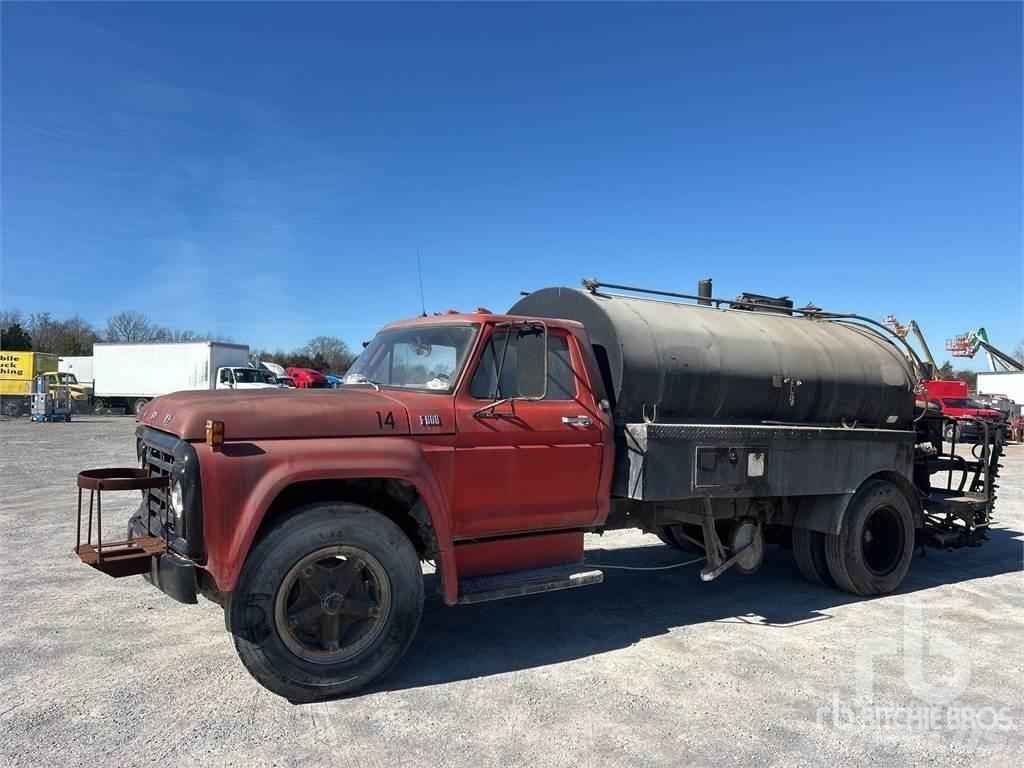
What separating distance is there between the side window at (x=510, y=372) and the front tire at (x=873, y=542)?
3.10m

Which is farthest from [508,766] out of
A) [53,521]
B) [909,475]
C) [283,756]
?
[53,521]

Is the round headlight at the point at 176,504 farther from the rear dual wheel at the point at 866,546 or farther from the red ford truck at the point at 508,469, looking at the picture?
the rear dual wheel at the point at 866,546

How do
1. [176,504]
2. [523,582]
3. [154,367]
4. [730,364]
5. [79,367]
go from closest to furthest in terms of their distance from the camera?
[176,504] < [523,582] < [730,364] < [154,367] < [79,367]

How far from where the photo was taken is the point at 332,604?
4082 mm

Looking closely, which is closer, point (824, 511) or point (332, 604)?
point (332, 604)

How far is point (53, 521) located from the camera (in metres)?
8.72

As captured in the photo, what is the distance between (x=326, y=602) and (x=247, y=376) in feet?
96.5

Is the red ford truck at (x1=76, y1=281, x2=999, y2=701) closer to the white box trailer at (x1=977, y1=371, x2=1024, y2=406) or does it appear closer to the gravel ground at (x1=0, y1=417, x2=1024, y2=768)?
the gravel ground at (x1=0, y1=417, x2=1024, y2=768)

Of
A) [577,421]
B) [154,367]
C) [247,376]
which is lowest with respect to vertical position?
[577,421]

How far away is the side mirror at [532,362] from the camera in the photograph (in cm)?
486

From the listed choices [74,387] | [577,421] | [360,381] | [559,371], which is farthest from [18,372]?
[577,421]

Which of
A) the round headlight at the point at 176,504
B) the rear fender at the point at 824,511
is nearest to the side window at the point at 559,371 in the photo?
the round headlight at the point at 176,504

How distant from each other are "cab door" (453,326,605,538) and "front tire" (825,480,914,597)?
8.94ft

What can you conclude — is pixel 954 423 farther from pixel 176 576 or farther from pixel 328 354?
pixel 328 354
